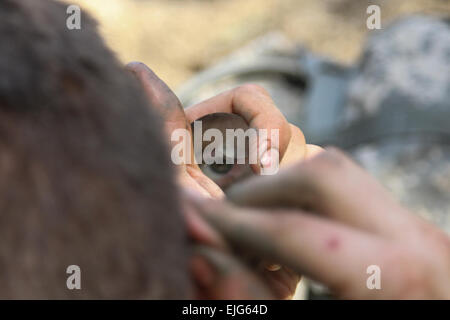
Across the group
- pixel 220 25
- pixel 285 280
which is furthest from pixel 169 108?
pixel 220 25

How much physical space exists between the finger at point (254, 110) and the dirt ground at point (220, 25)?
2.75 meters

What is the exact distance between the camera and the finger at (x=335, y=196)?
0.53m

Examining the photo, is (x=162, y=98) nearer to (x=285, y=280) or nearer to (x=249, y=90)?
(x=249, y=90)

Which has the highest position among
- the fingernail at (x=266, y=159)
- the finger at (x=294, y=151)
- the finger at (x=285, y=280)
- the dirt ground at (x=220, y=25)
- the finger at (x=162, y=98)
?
the dirt ground at (x=220, y=25)

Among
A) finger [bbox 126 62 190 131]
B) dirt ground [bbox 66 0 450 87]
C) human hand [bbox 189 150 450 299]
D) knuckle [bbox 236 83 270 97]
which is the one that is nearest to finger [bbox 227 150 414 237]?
human hand [bbox 189 150 450 299]

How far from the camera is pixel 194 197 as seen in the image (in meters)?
0.57

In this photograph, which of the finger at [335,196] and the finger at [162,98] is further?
the finger at [162,98]

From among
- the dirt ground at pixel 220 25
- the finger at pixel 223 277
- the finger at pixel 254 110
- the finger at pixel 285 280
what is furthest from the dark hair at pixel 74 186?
the dirt ground at pixel 220 25

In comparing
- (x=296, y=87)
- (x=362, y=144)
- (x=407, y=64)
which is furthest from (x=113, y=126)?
(x=296, y=87)

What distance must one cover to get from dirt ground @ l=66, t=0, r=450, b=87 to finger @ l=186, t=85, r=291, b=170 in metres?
2.75

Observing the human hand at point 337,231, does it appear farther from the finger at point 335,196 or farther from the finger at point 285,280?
the finger at point 285,280

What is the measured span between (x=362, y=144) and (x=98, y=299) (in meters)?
1.89

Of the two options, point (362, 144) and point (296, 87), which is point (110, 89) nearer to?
point (362, 144)

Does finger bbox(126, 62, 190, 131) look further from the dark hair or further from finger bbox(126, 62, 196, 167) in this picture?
the dark hair
